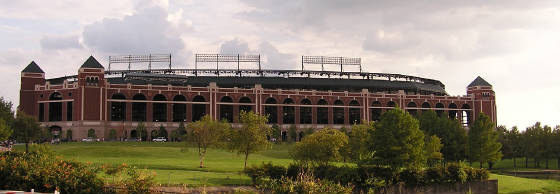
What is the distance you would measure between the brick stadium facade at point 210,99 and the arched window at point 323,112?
8.8 inches

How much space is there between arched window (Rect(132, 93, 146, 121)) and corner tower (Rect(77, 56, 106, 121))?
6598mm

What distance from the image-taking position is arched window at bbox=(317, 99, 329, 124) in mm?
122812

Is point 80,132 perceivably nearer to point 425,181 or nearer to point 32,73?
point 32,73

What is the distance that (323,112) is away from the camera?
123m

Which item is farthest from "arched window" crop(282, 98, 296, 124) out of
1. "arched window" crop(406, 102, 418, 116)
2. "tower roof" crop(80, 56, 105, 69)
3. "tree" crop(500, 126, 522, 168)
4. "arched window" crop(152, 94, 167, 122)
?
"tree" crop(500, 126, 522, 168)

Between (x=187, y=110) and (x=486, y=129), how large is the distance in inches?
2411

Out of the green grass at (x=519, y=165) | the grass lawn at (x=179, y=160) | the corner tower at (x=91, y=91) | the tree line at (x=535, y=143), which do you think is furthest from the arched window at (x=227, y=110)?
the tree line at (x=535, y=143)

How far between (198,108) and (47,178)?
285 ft

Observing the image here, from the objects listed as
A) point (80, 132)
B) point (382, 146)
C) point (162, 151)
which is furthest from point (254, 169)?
point (80, 132)

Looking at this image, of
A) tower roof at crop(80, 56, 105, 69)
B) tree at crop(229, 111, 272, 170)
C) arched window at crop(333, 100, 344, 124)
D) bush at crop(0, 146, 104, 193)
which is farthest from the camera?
arched window at crop(333, 100, 344, 124)

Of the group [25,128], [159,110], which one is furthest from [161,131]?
[25,128]

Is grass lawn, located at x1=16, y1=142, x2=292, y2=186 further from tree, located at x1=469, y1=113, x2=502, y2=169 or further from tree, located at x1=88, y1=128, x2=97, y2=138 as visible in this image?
tree, located at x1=469, y1=113, x2=502, y2=169

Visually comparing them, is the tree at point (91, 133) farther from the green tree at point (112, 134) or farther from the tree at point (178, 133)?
the tree at point (178, 133)

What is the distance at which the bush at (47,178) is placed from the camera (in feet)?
86.1
